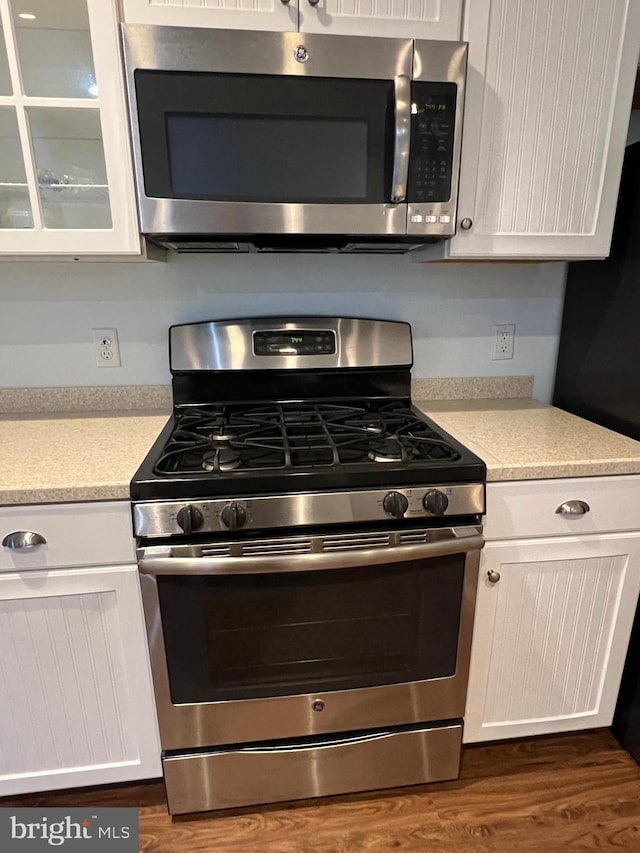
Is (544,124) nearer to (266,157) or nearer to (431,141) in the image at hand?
(431,141)

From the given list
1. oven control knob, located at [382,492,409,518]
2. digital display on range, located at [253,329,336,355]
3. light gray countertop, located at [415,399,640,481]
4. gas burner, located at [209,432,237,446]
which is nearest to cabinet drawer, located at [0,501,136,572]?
gas burner, located at [209,432,237,446]

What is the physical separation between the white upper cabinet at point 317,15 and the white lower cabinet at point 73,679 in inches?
41.4

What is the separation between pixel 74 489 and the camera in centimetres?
104

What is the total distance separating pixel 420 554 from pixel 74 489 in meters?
0.74

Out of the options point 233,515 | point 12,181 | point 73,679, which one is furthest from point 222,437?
point 12,181

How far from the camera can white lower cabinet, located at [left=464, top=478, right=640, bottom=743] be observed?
1246mm

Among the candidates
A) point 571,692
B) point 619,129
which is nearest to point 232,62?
point 619,129

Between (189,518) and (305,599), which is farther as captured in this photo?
(305,599)

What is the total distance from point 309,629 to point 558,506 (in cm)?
66

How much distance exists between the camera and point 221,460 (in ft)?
3.68

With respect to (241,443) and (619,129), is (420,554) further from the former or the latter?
(619,129)

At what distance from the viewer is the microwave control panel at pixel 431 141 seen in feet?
3.79

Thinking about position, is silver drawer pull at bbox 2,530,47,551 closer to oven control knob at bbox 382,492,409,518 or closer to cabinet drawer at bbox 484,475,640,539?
oven control knob at bbox 382,492,409,518

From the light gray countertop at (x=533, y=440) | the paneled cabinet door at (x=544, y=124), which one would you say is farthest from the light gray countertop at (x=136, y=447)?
the paneled cabinet door at (x=544, y=124)
